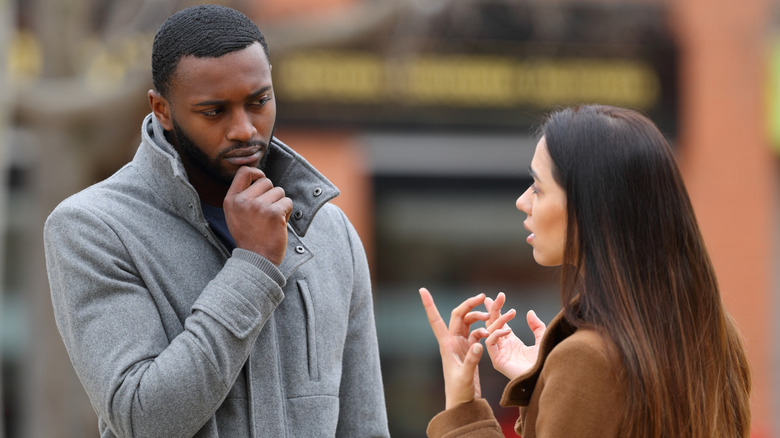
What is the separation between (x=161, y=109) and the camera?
7.98ft

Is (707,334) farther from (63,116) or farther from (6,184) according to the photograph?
(6,184)

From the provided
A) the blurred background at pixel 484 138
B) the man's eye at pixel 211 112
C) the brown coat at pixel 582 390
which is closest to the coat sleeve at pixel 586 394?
the brown coat at pixel 582 390

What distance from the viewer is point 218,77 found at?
2301mm

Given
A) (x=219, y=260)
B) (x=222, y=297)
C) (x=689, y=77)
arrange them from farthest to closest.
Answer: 1. (x=689, y=77)
2. (x=219, y=260)
3. (x=222, y=297)

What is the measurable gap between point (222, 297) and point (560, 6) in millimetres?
9264

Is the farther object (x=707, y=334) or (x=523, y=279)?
(x=523, y=279)

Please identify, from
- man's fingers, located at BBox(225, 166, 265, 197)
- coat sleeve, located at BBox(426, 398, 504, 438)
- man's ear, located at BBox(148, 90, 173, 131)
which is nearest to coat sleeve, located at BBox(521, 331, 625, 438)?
coat sleeve, located at BBox(426, 398, 504, 438)

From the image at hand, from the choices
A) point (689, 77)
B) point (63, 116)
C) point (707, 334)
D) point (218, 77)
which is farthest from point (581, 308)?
point (689, 77)

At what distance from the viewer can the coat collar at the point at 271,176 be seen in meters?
2.39

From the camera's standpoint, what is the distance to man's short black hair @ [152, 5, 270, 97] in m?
2.31

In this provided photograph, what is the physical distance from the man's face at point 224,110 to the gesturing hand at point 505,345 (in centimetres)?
66

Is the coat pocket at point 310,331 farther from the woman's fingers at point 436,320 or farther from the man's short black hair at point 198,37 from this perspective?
the man's short black hair at point 198,37

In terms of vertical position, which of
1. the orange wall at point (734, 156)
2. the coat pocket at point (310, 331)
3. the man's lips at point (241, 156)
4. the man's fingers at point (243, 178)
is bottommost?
the orange wall at point (734, 156)

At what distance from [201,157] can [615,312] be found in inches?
38.8
